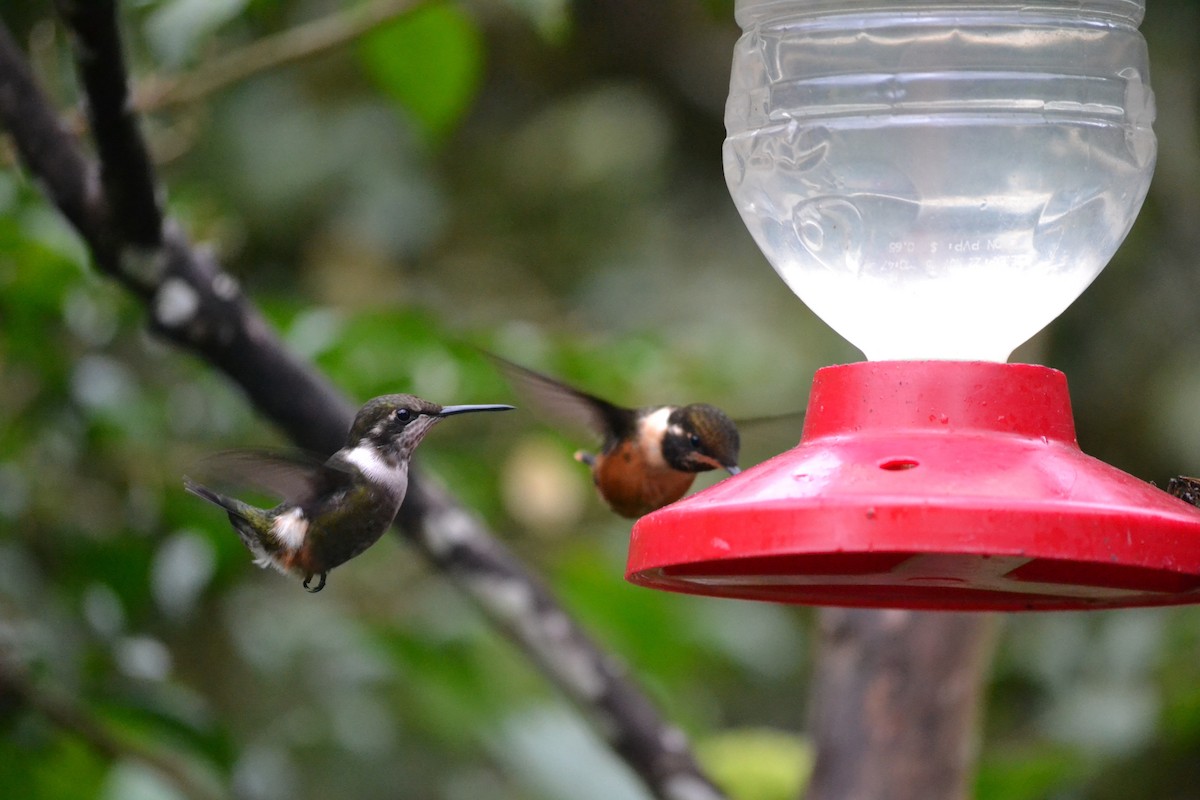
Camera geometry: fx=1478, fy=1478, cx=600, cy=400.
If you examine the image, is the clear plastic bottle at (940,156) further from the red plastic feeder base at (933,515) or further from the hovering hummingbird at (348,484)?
the hovering hummingbird at (348,484)

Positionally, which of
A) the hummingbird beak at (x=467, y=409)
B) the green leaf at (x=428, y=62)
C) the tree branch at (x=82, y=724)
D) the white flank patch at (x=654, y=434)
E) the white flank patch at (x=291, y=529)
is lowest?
the tree branch at (x=82, y=724)

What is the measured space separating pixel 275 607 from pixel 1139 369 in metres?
3.89

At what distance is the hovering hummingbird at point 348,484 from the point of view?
7.01 ft

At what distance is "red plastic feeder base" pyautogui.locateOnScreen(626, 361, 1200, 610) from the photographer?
1.65 metres

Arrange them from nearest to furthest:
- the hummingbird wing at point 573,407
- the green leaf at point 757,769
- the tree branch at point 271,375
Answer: the tree branch at point 271,375 → the hummingbird wing at point 573,407 → the green leaf at point 757,769

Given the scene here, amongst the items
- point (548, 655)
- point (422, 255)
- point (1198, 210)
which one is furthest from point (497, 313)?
point (548, 655)

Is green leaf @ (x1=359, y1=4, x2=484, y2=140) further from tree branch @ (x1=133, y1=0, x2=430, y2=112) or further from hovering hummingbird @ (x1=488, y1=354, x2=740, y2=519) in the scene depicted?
hovering hummingbird @ (x1=488, y1=354, x2=740, y2=519)

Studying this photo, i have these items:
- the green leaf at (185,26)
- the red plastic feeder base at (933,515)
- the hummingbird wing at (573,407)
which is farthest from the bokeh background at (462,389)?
the red plastic feeder base at (933,515)

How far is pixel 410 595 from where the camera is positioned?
5.96 metres

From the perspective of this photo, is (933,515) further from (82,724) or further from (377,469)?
(82,724)

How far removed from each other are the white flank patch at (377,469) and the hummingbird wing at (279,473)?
23 millimetres

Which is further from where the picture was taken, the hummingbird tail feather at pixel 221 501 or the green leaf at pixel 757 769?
the green leaf at pixel 757 769

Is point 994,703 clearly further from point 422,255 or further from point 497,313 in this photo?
point 422,255

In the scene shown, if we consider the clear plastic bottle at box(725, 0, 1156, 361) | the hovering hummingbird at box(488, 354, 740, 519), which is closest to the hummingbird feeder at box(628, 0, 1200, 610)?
the clear plastic bottle at box(725, 0, 1156, 361)
